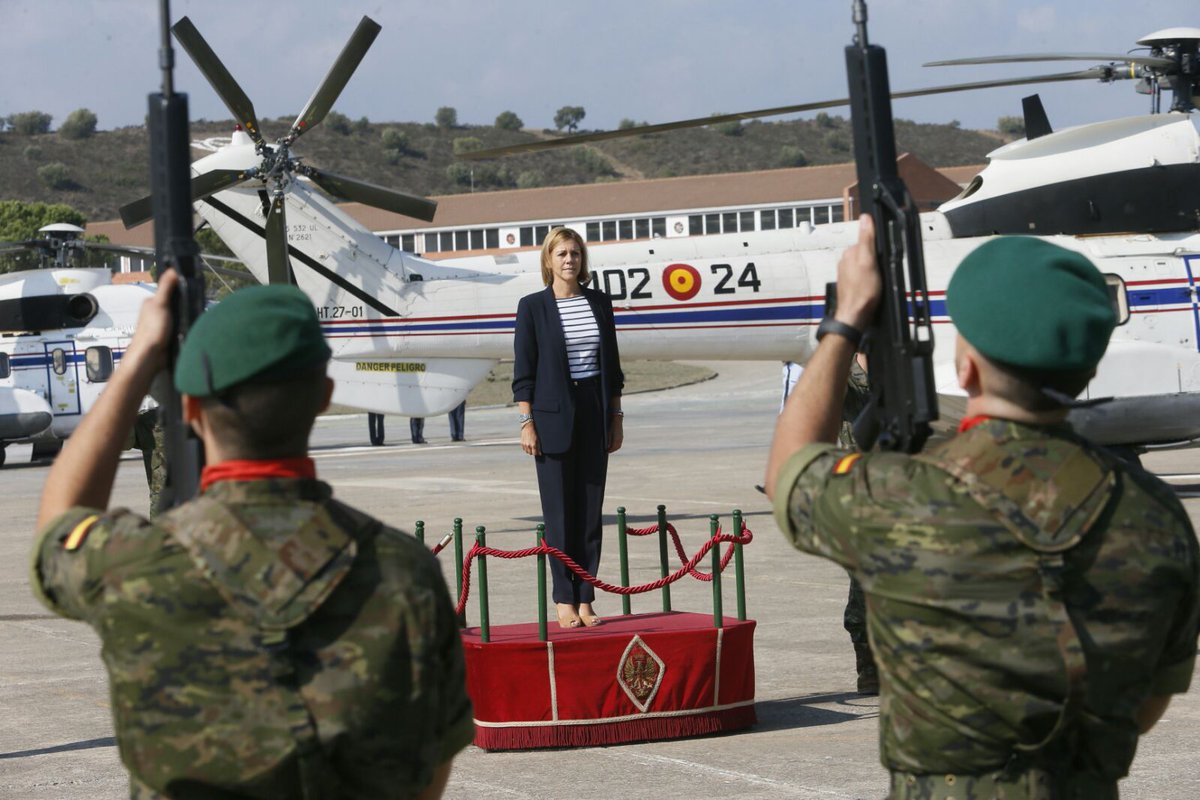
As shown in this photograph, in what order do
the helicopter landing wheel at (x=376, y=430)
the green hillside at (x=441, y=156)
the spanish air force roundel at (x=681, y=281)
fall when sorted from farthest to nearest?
the green hillside at (x=441, y=156)
the helicopter landing wheel at (x=376, y=430)
the spanish air force roundel at (x=681, y=281)

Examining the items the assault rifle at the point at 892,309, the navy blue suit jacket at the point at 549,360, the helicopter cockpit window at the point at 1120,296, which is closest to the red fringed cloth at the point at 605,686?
the navy blue suit jacket at the point at 549,360

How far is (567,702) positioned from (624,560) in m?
0.97

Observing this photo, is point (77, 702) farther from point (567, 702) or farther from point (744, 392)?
point (744, 392)

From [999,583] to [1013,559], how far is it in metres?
0.04

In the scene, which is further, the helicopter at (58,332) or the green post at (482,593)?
the helicopter at (58,332)

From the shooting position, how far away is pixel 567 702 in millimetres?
6199

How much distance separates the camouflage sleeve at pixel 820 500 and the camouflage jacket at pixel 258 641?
634 mm

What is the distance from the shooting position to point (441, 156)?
145 metres

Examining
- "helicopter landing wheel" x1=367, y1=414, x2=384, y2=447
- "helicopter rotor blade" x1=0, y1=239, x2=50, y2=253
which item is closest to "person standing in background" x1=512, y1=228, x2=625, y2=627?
"helicopter rotor blade" x1=0, y1=239, x2=50, y2=253

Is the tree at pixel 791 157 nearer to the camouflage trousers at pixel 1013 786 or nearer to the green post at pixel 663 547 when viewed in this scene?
the green post at pixel 663 547

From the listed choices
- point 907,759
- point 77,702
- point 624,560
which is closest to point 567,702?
point 624,560

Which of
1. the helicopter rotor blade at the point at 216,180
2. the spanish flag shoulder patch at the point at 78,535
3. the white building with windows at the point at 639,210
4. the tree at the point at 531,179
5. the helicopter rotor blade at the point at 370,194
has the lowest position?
the spanish flag shoulder patch at the point at 78,535

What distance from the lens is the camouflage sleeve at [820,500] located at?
2496 mm

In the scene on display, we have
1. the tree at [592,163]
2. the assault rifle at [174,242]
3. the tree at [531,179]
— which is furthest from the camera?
the tree at [592,163]
